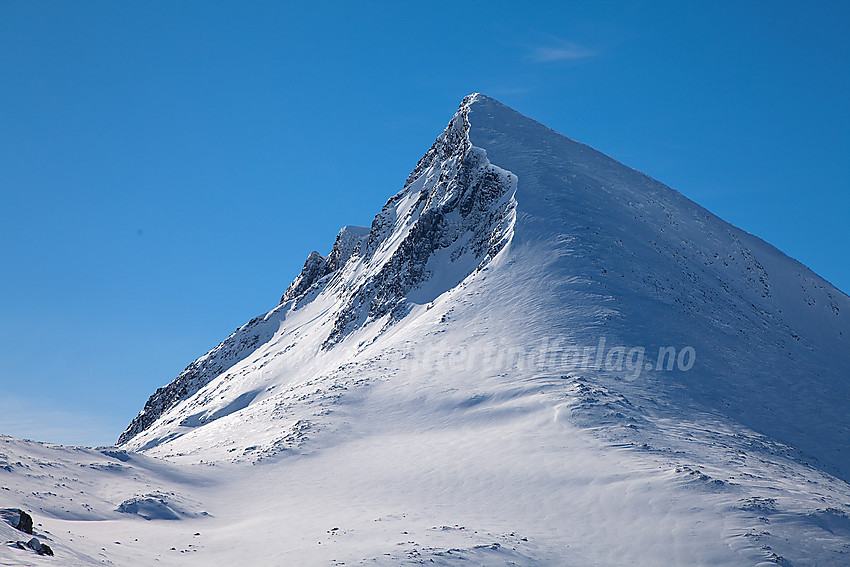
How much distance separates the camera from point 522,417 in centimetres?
2869

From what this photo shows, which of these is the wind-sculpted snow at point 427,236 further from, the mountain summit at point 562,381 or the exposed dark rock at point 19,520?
the exposed dark rock at point 19,520

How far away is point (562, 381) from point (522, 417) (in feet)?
9.18

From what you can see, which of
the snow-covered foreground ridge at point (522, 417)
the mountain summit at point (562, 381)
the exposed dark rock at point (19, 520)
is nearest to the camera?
the exposed dark rock at point (19, 520)

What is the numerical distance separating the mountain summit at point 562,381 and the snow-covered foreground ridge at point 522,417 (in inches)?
5.0

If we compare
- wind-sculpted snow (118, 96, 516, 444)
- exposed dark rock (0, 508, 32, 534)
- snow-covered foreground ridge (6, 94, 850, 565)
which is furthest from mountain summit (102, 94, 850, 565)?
exposed dark rock (0, 508, 32, 534)

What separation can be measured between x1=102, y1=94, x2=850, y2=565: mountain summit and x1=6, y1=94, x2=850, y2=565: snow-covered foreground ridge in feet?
0.42

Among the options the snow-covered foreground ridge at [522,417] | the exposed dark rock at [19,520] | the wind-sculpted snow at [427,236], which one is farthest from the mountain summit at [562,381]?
the exposed dark rock at [19,520]

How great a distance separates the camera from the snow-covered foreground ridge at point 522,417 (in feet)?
63.9

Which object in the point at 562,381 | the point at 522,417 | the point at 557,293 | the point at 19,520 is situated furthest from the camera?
the point at 557,293

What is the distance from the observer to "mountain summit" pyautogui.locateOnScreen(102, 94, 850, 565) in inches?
831

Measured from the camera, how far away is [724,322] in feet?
128

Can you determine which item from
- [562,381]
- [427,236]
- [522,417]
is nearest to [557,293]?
[562,381]

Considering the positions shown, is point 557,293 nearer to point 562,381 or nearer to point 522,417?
point 562,381

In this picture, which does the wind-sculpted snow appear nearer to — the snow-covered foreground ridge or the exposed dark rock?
the snow-covered foreground ridge
